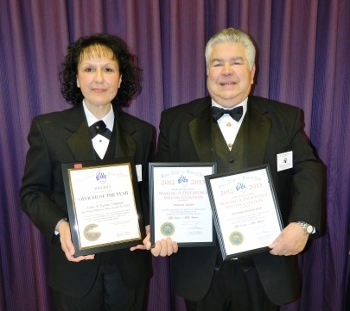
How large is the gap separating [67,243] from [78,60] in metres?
0.89

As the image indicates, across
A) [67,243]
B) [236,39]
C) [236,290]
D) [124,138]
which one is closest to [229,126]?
[236,39]

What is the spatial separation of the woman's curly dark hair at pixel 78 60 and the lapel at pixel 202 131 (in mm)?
453

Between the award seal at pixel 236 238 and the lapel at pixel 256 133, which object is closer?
the award seal at pixel 236 238

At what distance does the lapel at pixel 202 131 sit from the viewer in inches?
66.4

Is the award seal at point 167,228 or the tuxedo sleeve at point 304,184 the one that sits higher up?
the tuxedo sleeve at point 304,184

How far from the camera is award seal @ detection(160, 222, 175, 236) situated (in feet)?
5.32

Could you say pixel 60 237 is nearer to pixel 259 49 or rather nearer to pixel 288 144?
pixel 288 144

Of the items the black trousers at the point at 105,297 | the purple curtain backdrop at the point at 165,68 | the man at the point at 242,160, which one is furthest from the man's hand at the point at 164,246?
the purple curtain backdrop at the point at 165,68

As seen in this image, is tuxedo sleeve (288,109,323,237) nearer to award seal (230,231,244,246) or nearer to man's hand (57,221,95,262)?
award seal (230,231,244,246)

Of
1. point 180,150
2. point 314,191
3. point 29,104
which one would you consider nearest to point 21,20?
point 29,104

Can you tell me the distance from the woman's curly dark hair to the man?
1.40 ft

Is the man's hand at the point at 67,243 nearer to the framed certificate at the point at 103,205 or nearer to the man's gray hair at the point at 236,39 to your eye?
the framed certificate at the point at 103,205

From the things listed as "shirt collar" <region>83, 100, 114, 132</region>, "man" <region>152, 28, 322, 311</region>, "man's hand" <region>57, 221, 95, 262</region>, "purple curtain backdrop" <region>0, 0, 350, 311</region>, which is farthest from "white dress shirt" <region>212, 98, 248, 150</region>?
"man's hand" <region>57, 221, 95, 262</region>

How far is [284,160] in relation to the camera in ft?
5.59
